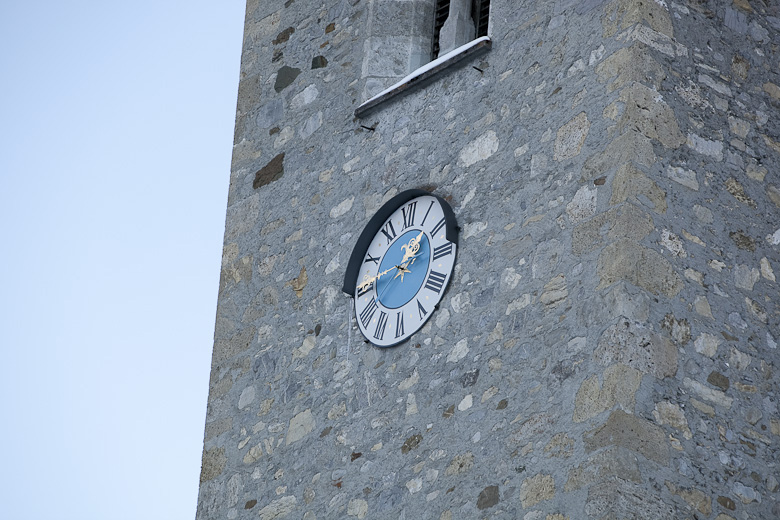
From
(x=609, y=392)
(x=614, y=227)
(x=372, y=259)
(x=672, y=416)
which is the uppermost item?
(x=372, y=259)

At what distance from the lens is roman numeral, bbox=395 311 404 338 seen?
9.15 meters

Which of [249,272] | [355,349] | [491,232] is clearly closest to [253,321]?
[249,272]

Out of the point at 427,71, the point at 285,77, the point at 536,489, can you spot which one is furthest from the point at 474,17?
the point at 536,489

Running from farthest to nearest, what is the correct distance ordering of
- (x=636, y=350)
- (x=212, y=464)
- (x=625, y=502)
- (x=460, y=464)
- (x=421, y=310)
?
(x=212, y=464)
(x=421, y=310)
(x=460, y=464)
(x=636, y=350)
(x=625, y=502)

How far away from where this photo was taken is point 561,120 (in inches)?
351

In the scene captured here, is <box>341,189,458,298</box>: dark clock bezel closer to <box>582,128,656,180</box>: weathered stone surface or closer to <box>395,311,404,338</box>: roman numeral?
<box>395,311,404,338</box>: roman numeral

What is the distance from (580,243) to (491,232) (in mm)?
642

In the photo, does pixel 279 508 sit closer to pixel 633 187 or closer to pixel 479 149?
pixel 479 149

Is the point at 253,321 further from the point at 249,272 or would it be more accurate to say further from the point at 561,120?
the point at 561,120

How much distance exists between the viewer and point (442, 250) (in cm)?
916

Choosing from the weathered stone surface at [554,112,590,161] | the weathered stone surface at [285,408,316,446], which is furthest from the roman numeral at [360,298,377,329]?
the weathered stone surface at [554,112,590,161]

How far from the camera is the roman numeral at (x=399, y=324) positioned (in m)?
9.15

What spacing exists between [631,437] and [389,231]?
231 centimetres

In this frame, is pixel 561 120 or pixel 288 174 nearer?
pixel 561 120
